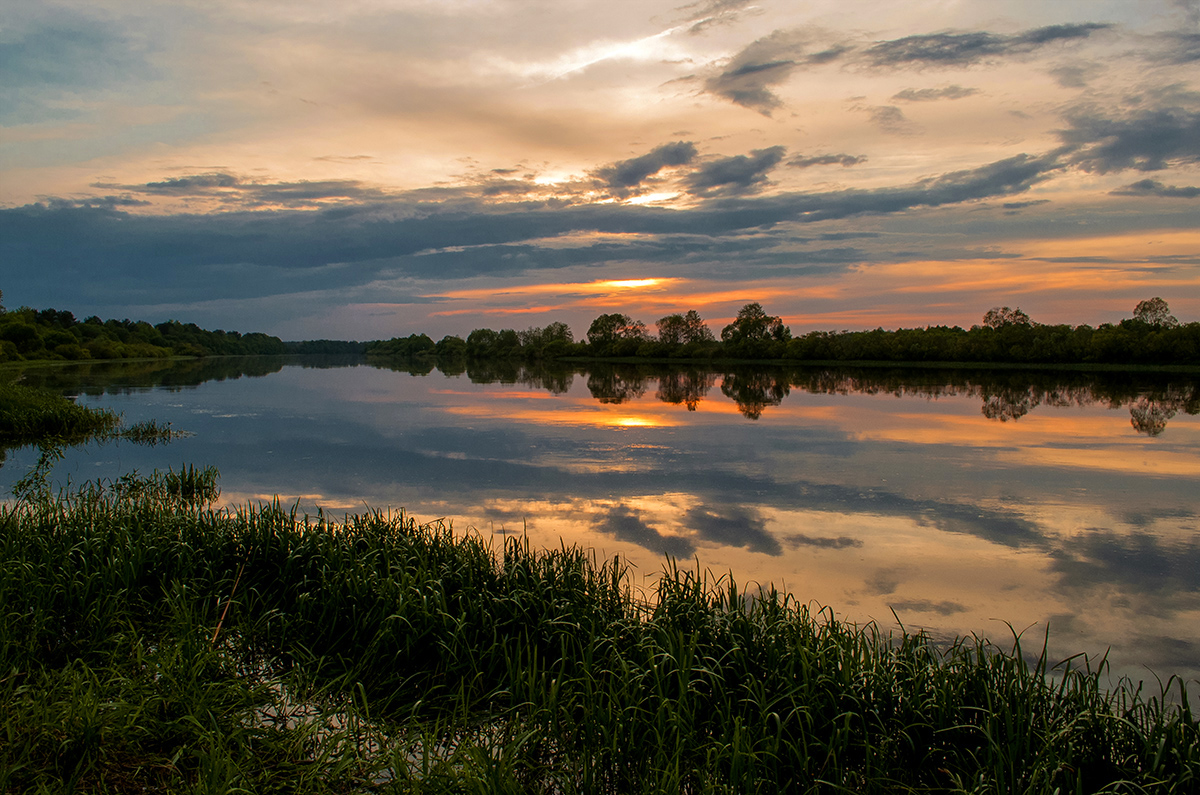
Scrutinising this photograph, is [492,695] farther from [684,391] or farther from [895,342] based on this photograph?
[895,342]

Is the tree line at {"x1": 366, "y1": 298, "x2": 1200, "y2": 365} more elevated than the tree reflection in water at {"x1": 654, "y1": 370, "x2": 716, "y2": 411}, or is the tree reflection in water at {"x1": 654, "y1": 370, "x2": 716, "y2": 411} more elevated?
the tree line at {"x1": 366, "y1": 298, "x2": 1200, "y2": 365}

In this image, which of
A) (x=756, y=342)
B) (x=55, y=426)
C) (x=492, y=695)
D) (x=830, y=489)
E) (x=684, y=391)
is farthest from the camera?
(x=756, y=342)

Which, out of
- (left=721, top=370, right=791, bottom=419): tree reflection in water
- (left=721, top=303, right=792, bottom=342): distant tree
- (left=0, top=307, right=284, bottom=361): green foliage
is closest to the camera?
(left=721, top=370, right=791, bottom=419): tree reflection in water

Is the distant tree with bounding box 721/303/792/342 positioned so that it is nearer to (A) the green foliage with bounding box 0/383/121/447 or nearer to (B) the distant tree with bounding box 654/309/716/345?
(B) the distant tree with bounding box 654/309/716/345

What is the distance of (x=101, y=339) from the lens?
99000 mm

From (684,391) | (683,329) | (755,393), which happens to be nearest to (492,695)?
(755,393)

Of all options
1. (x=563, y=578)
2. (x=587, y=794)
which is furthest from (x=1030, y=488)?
(x=587, y=794)

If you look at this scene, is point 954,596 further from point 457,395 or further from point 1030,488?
point 457,395

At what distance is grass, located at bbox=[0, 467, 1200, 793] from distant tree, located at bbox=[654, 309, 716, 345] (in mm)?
97565

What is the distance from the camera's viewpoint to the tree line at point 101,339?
230 feet

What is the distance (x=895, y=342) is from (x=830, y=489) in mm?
66840

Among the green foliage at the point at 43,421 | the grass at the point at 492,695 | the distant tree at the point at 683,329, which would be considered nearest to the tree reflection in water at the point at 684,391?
the green foliage at the point at 43,421

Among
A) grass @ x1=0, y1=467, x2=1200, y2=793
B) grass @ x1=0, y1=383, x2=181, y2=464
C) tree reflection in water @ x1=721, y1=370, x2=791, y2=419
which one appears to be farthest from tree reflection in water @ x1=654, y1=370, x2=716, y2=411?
grass @ x1=0, y1=467, x2=1200, y2=793

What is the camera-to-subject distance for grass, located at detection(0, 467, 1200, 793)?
150 inches
